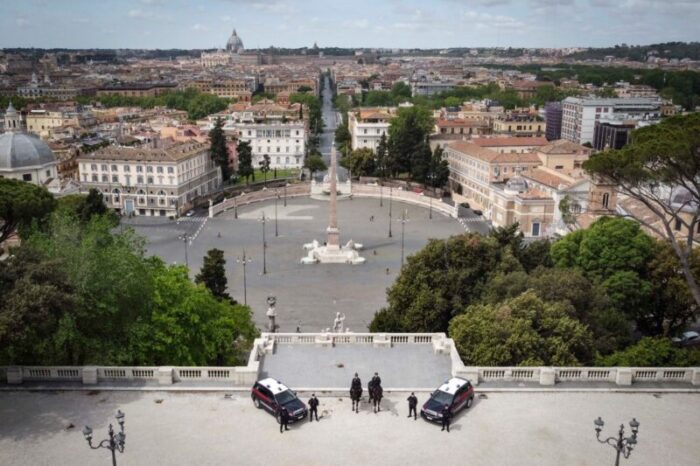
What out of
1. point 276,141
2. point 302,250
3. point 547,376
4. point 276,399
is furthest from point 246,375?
point 276,141

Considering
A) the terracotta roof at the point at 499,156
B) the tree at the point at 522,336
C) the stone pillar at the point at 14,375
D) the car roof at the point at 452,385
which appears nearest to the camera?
the car roof at the point at 452,385

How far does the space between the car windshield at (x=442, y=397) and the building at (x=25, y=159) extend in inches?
2614

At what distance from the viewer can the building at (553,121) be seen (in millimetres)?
139250

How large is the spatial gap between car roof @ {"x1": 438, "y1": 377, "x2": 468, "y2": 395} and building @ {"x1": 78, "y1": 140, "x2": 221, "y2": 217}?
63.0m

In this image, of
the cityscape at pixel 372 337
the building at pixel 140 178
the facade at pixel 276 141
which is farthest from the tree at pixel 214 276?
the facade at pixel 276 141

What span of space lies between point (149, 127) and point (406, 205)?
5086cm

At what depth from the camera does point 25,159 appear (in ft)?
249

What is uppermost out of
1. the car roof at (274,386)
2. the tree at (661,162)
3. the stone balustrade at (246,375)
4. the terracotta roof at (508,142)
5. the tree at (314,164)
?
the tree at (661,162)

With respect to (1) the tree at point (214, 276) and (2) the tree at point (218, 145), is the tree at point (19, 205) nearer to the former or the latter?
(1) the tree at point (214, 276)

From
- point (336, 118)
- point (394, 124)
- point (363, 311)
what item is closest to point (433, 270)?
point (363, 311)

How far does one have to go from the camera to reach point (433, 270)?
124 ft

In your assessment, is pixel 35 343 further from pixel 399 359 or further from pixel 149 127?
pixel 149 127

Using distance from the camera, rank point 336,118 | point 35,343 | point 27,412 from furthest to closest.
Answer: point 336,118 < point 35,343 < point 27,412

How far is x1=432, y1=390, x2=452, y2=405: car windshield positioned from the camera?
68.0 ft
